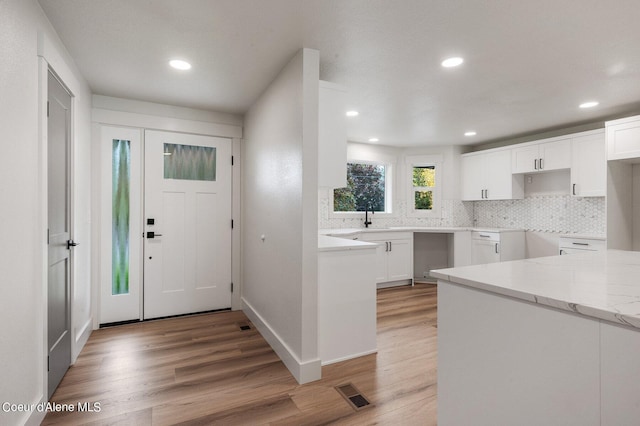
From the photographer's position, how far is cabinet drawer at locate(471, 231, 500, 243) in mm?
4824

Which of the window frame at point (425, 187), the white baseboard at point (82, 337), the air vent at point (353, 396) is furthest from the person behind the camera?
the window frame at point (425, 187)

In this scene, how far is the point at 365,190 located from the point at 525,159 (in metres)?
2.51

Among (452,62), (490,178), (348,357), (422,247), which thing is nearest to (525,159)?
(490,178)

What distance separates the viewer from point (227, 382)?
2320mm

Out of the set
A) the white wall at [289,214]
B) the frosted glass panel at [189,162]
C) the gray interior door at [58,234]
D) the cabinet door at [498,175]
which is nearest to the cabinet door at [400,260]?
the cabinet door at [498,175]

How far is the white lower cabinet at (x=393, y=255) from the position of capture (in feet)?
16.6

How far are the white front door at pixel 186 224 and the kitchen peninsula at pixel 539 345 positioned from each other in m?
3.16

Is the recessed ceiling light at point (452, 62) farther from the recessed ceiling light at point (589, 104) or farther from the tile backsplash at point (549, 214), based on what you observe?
the tile backsplash at point (549, 214)

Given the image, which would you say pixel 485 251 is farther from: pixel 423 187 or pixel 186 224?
pixel 186 224

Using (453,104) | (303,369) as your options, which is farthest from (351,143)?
(303,369)

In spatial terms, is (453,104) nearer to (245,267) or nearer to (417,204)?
(417,204)

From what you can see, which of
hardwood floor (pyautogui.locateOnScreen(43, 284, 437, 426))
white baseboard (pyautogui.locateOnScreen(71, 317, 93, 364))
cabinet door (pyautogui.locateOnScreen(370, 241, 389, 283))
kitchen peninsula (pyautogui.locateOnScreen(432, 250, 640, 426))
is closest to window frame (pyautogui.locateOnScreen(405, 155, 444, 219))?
cabinet door (pyautogui.locateOnScreen(370, 241, 389, 283))

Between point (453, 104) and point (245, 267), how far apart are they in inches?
125

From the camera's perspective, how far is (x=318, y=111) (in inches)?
94.3
